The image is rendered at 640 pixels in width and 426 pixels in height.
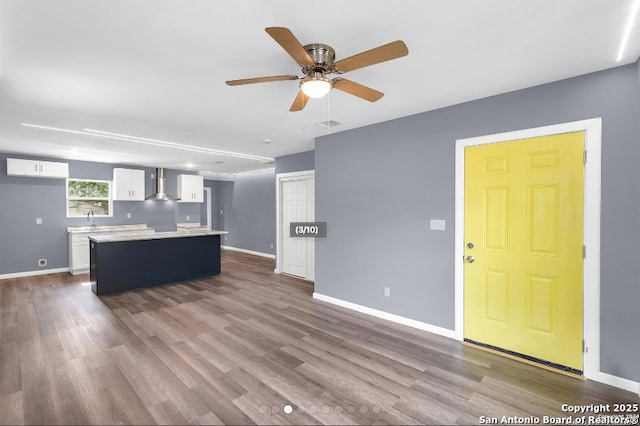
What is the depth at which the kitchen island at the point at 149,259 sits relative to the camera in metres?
4.69

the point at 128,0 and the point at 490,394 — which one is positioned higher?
the point at 128,0

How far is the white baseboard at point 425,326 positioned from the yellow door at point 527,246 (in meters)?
0.16

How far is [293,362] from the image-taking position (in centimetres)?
264

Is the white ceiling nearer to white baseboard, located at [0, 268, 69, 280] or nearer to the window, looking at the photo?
the window

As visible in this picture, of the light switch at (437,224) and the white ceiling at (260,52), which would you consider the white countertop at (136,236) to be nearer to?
the white ceiling at (260,52)

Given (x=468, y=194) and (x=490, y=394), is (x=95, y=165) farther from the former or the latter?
(x=490, y=394)

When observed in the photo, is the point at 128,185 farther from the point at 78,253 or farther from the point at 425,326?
the point at 425,326

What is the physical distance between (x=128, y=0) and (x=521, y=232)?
352cm

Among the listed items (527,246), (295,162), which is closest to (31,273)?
(295,162)

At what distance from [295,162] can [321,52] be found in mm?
3956

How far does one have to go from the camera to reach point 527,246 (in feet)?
8.87

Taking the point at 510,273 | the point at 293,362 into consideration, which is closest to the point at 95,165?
the point at 293,362

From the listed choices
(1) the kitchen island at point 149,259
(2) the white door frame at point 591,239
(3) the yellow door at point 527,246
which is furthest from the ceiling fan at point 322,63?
(1) the kitchen island at point 149,259

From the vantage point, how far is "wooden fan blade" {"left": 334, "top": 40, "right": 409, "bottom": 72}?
1.54 meters
